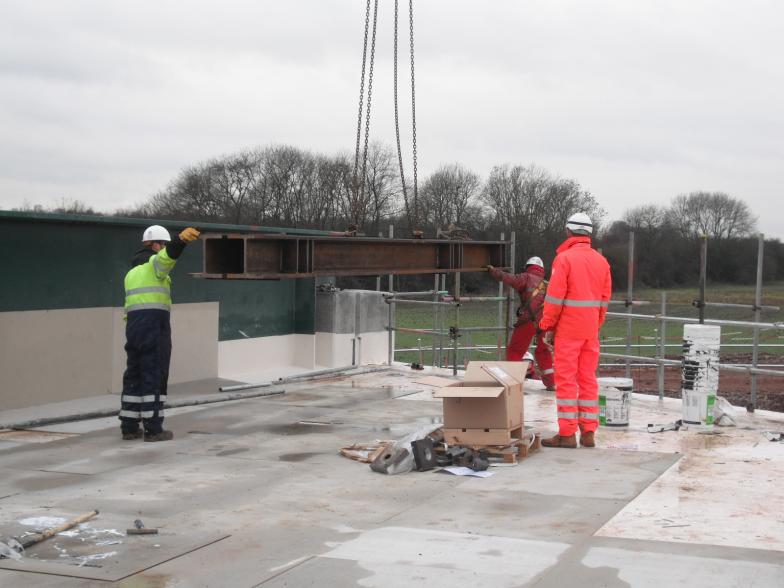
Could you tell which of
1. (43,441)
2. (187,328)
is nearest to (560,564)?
(43,441)

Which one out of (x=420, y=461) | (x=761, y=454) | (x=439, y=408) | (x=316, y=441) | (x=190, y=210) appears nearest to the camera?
(x=420, y=461)

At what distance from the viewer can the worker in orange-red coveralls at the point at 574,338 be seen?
385 inches

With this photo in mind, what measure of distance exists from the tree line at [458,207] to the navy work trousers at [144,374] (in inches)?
862

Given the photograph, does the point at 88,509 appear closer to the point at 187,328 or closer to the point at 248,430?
the point at 248,430

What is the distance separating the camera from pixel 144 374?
1032 centimetres

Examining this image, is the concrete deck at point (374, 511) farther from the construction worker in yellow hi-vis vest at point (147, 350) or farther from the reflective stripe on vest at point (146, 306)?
the reflective stripe on vest at point (146, 306)

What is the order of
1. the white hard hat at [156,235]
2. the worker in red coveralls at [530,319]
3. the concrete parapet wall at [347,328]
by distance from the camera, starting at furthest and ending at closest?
the concrete parapet wall at [347,328]
the worker in red coveralls at [530,319]
the white hard hat at [156,235]

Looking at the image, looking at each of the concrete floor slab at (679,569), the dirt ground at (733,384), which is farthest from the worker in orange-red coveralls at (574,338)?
the dirt ground at (733,384)

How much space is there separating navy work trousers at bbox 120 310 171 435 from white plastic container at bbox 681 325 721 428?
5826 mm

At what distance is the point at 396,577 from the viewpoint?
5.60m

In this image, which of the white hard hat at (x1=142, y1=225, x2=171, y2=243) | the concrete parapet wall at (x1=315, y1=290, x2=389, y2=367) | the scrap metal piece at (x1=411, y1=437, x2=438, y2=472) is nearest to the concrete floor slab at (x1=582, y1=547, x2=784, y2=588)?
the scrap metal piece at (x1=411, y1=437, x2=438, y2=472)

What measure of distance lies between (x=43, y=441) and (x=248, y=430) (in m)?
2.15

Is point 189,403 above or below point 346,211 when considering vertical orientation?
below

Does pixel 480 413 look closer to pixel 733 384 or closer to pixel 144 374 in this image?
pixel 144 374
